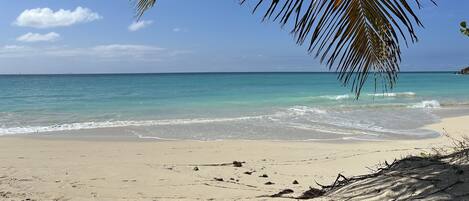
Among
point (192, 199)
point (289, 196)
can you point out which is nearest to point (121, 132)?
point (192, 199)

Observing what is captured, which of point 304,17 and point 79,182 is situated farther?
point 79,182

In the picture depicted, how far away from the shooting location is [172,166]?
8516 mm

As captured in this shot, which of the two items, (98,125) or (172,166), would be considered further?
(98,125)

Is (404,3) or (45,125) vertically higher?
(404,3)

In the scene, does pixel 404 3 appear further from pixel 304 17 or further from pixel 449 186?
pixel 449 186

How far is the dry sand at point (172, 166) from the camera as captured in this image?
21.1 feet

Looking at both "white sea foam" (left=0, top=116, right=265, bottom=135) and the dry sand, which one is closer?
the dry sand

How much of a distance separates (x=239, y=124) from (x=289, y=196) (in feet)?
34.4

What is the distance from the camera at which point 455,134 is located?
1313 centimetres

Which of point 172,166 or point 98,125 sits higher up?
point 172,166

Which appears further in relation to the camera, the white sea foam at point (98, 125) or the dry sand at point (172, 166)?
the white sea foam at point (98, 125)

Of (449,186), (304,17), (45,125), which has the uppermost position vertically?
(304,17)

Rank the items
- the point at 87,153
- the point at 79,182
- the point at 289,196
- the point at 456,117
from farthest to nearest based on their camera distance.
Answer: the point at 456,117 < the point at 87,153 < the point at 79,182 < the point at 289,196

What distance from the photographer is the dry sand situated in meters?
6.45
